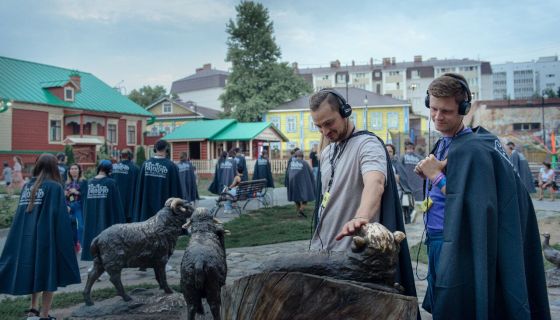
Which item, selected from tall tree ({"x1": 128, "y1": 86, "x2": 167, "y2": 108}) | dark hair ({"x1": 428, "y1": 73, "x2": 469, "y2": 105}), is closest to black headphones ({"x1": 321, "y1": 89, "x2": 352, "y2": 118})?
dark hair ({"x1": 428, "y1": 73, "x2": 469, "y2": 105})

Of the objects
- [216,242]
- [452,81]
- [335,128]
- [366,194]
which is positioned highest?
[452,81]

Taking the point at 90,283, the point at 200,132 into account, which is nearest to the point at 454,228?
the point at 90,283

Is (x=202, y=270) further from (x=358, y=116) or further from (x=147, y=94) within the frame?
(x=147, y=94)

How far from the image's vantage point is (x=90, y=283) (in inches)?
210

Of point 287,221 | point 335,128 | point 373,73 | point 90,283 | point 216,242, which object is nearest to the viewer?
point 335,128

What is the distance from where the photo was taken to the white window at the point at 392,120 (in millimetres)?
43875

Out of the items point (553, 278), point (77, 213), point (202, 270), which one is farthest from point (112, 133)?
point (553, 278)

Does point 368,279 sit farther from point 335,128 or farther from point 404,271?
point 335,128

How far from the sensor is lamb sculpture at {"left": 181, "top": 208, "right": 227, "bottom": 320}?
4.16 meters

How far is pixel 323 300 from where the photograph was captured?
1840mm

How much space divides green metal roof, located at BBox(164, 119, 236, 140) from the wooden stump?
3218 centimetres

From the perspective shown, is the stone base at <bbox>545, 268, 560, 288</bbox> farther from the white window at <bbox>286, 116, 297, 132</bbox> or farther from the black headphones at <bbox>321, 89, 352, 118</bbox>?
the white window at <bbox>286, 116, 297, 132</bbox>

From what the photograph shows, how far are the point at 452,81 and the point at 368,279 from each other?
115cm

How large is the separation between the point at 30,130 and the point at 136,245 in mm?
29892
